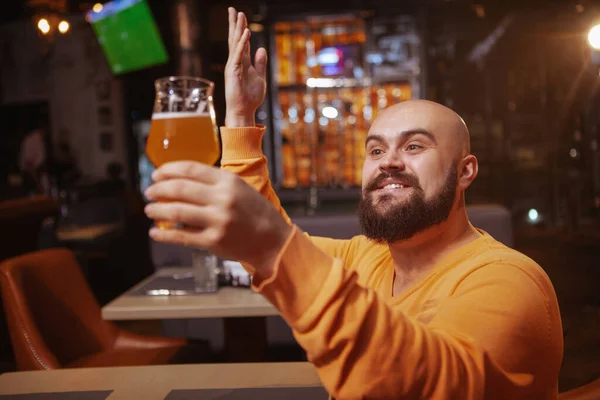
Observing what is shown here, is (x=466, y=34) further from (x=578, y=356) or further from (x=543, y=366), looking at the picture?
(x=543, y=366)

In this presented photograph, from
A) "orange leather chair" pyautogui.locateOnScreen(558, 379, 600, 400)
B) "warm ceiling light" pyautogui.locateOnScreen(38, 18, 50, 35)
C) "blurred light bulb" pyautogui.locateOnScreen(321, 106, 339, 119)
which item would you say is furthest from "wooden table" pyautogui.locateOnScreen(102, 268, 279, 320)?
"warm ceiling light" pyautogui.locateOnScreen(38, 18, 50, 35)

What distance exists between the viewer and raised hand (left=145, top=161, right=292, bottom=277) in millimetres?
637

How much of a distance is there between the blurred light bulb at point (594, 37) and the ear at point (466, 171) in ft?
5.40

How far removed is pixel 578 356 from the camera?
3439mm

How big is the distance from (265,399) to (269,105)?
5.54 meters

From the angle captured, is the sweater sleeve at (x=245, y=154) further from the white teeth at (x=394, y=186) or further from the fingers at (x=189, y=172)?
the fingers at (x=189, y=172)

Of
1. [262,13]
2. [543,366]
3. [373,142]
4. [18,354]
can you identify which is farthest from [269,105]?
[543,366]

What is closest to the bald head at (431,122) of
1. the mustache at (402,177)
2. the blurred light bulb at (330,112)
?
the mustache at (402,177)

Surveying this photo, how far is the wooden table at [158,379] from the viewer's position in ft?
4.60

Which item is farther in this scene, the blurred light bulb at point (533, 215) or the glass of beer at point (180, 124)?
the blurred light bulb at point (533, 215)

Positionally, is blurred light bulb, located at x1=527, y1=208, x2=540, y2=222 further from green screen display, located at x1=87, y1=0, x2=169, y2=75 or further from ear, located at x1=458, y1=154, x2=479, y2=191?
ear, located at x1=458, y1=154, x2=479, y2=191

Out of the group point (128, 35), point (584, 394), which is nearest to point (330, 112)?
point (128, 35)

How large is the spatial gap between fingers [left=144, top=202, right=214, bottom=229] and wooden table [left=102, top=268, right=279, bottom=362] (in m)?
1.77

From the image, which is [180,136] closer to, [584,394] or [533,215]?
[584,394]
